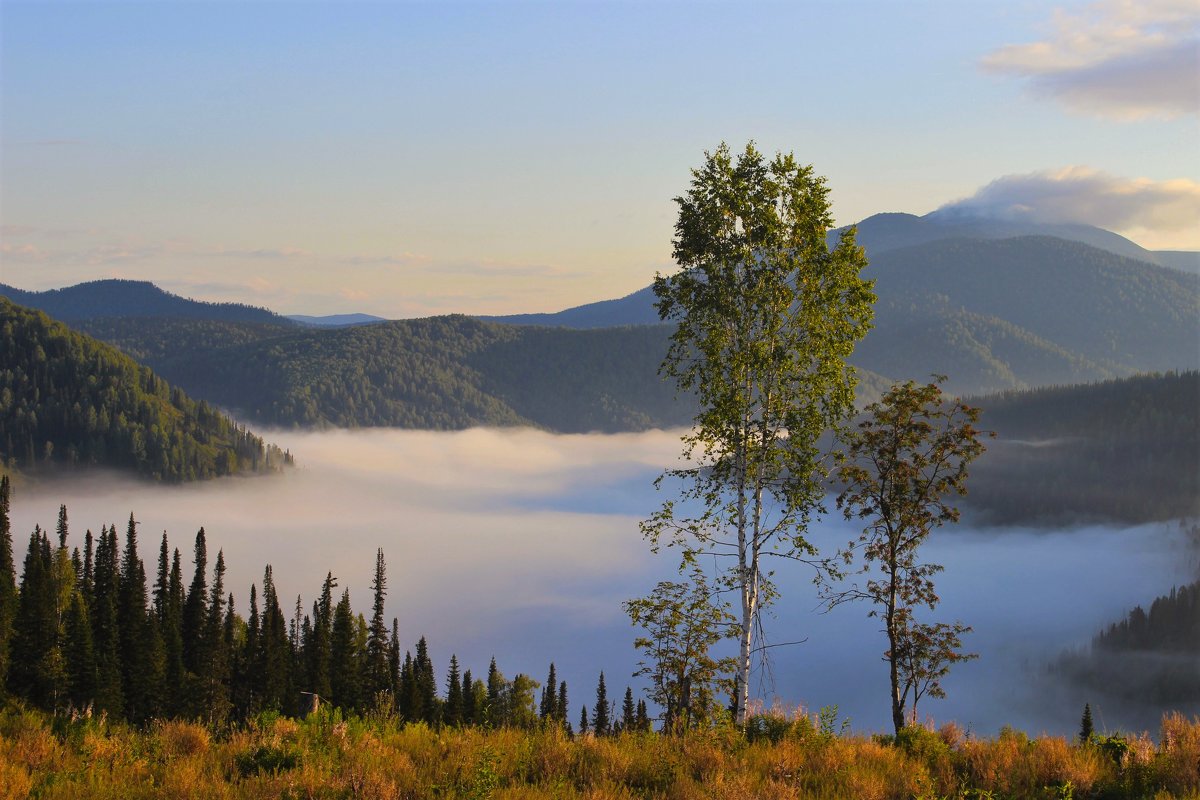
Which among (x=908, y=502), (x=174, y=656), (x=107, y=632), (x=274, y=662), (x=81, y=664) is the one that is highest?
(x=908, y=502)

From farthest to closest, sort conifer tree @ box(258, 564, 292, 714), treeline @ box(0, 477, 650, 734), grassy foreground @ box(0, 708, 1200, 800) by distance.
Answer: conifer tree @ box(258, 564, 292, 714)
treeline @ box(0, 477, 650, 734)
grassy foreground @ box(0, 708, 1200, 800)

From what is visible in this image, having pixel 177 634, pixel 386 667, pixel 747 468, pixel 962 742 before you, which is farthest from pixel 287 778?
pixel 386 667

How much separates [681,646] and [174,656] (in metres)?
70.7

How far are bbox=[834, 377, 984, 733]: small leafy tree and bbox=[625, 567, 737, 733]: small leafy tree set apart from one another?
6353 millimetres

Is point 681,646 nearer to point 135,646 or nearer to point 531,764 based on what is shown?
point 531,764

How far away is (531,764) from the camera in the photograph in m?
12.5

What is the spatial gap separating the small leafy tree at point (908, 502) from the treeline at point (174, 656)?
3118cm

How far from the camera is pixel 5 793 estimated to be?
1023cm

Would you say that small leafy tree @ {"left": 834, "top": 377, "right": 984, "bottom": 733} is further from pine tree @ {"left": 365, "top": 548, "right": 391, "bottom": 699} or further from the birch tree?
pine tree @ {"left": 365, "top": 548, "right": 391, "bottom": 699}

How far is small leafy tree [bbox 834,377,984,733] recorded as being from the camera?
3400cm

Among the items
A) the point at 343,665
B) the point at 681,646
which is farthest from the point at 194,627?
the point at 681,646

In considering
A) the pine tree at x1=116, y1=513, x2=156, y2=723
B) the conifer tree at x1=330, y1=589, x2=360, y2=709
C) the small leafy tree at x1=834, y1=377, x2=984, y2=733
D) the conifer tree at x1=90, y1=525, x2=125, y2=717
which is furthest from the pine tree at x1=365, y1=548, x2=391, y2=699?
the small leafy tree at x1=834, y1=377, x2=984, y2=733

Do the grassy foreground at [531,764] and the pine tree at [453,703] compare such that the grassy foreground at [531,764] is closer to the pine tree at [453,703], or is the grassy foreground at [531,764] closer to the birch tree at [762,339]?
the birch tree at [762,339]

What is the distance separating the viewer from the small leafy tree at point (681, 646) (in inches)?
1468
